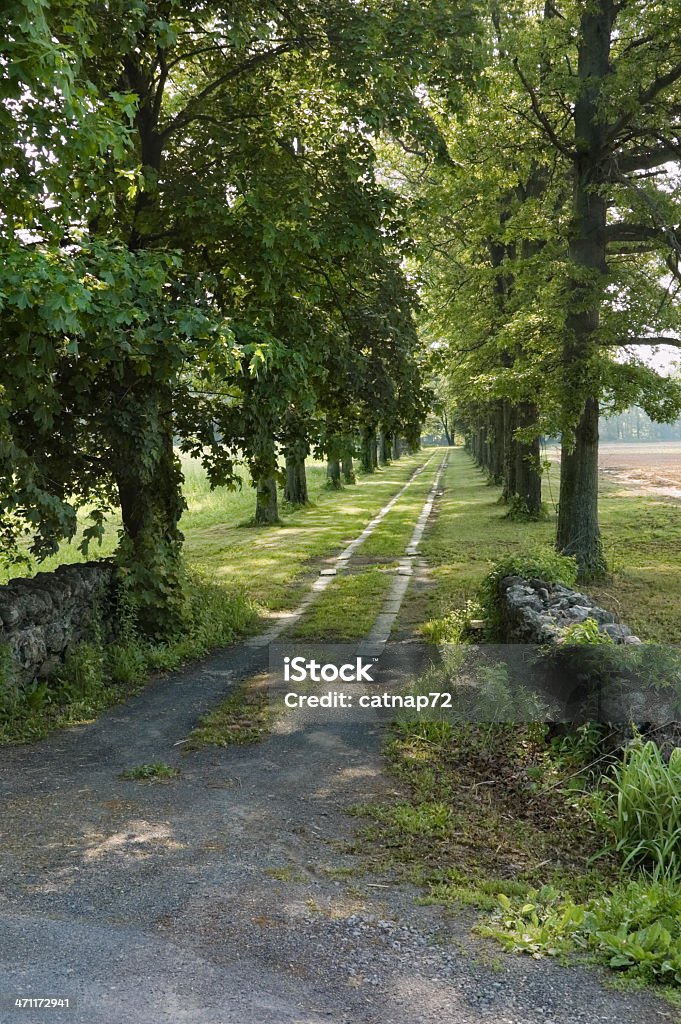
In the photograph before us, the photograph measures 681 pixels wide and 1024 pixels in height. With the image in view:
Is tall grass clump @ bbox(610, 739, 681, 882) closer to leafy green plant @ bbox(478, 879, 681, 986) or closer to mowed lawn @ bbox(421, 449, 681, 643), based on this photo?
leafy green plant @ bbox(478, 879, 681, 986)

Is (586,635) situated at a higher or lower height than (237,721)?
higher

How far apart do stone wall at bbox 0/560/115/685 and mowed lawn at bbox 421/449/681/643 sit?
16.2 ft

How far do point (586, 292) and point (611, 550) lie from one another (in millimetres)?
6529

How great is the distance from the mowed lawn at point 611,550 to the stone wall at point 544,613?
1579mm

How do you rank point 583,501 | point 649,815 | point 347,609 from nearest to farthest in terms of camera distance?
point 649,815 → point 347,609 → point 583,501

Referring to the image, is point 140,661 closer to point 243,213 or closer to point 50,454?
point 50,454

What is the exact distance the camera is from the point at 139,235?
10586 millimetres

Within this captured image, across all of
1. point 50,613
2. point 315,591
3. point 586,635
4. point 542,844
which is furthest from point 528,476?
point 542,844

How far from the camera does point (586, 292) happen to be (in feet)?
44.6

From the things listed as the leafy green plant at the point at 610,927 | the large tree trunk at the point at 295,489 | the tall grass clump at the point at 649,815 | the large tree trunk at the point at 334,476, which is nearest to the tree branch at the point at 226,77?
the tall grass clump at the point at 649,815

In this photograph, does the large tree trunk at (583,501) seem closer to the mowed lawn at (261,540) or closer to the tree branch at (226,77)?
the mowed lawn at (261,540)

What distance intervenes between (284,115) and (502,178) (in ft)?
21.4

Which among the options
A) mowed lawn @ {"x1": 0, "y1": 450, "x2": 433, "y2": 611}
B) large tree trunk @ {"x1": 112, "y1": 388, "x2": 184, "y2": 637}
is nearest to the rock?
large tree trunk @ {"x1": 112, "y1": 388, "x2": 184, "y2": 637}

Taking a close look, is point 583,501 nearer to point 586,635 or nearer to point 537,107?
point 537,107
